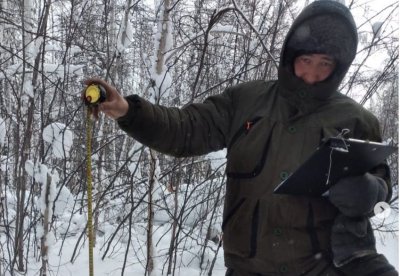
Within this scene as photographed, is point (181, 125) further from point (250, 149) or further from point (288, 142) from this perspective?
point (288, 142)

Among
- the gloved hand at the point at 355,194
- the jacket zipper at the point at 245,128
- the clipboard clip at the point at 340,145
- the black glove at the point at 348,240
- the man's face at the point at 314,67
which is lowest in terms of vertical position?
the black glove at the point at 348,240

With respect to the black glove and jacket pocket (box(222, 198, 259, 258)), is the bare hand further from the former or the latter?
the black glove

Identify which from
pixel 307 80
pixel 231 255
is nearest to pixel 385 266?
pixel 231 255

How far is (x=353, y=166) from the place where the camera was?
62.4 inches

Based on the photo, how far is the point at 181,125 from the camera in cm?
178

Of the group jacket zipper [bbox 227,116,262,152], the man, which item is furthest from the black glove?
jacket zipper [bbox 227,116,262,152]

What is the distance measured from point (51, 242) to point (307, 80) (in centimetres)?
272

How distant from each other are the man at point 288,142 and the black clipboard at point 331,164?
37 millimetres

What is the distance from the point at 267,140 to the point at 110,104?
585mm

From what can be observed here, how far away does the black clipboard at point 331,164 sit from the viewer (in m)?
1.47

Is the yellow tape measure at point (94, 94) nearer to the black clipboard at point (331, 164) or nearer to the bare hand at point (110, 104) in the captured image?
the bare hand at point (110, 104)

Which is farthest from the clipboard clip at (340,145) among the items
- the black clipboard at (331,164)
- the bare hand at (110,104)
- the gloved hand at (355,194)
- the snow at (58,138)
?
the snow at (58,138)

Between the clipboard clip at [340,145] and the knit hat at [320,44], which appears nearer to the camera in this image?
the clipboard clip at [340,145]

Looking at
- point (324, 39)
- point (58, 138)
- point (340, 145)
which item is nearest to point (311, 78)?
point (324, 39)
